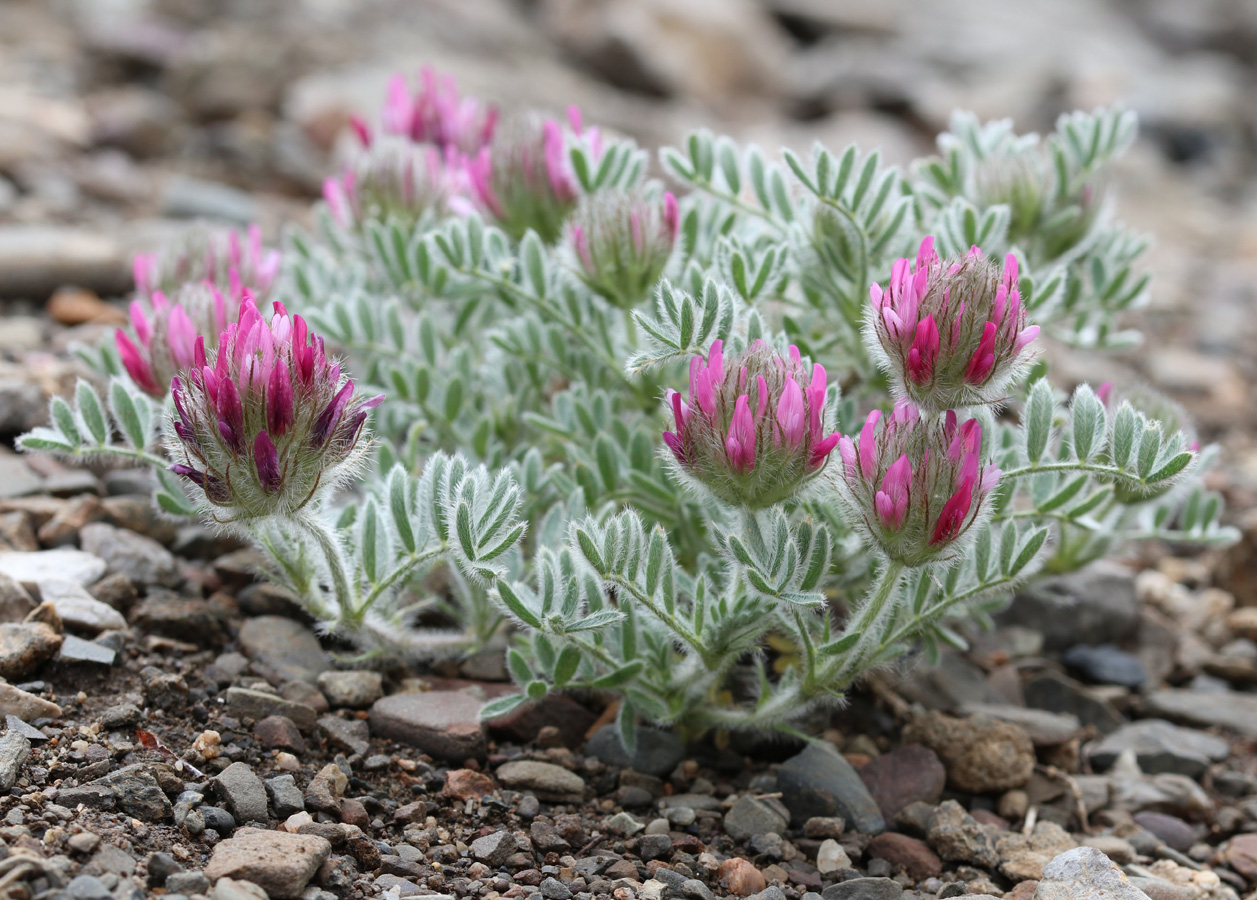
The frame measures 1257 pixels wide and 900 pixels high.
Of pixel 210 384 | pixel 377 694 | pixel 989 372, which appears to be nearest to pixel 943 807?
pixel 989 372

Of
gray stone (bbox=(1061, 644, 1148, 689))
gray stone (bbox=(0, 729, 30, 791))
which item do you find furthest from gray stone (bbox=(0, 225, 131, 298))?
gray stone (bbox=(1061, 644, 1148, 689))

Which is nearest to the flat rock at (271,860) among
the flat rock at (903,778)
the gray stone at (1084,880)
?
the flat rock at (903,778)

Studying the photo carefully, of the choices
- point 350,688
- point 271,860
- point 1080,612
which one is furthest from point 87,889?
point 1080,612

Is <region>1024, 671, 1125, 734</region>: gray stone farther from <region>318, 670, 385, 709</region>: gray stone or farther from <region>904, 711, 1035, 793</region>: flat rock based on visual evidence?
<region>318, 670, 385, 709</region>: gray stone

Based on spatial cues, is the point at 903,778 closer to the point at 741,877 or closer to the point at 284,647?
the point at 741,877

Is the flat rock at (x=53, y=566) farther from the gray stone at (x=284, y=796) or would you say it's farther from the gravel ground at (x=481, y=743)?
the gray stone at (x=284, y=796)

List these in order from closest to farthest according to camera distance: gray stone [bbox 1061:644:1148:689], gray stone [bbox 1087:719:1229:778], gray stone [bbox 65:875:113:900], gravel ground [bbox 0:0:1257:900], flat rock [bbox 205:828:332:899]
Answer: gray stone [bbox 65:875:113:900]
flat rock [bbox 205:828:332:899]
gravel ground [bbox 0:0:1257:900]
gray stone [bbox 1087:719:1229:778]
gray stone [bbox 1061:644:1148:689]

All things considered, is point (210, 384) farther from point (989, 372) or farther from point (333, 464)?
point (989, 372)
